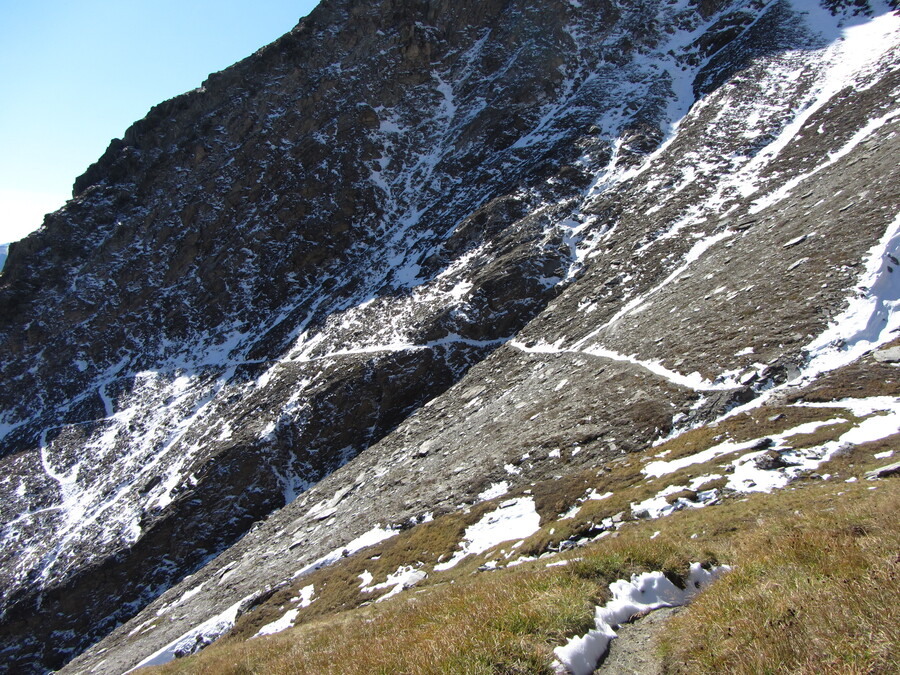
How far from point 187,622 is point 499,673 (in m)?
30.3

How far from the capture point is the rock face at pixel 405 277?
25.3m

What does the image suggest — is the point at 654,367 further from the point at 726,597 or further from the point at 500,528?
the point at 726,597

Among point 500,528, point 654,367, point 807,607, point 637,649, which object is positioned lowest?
point 654,367

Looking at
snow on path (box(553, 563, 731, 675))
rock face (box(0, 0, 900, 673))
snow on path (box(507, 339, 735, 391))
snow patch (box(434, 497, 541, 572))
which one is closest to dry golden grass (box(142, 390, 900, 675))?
snow on path (box(553, 563, 731, 675))

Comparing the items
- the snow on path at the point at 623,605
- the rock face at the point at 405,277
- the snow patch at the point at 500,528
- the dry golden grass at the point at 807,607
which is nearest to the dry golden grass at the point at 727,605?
the dry golden grass at the point at 807,607

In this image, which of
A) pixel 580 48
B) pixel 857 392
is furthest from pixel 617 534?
pixel 580 48

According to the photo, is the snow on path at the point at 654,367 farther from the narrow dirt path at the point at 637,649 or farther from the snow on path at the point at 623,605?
the narrow dirt path at the point at 637,649

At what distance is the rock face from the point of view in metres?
25.3

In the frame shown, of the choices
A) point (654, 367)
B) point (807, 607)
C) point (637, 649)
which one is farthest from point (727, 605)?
point (654, 367)

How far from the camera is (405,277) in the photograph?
194 ft

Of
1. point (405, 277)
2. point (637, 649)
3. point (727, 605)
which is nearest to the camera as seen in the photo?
point (727, 605)

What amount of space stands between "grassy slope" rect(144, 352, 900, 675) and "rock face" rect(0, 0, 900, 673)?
6.66 metres

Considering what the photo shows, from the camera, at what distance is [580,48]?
8338 cm

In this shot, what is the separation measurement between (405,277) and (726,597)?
5542cm
